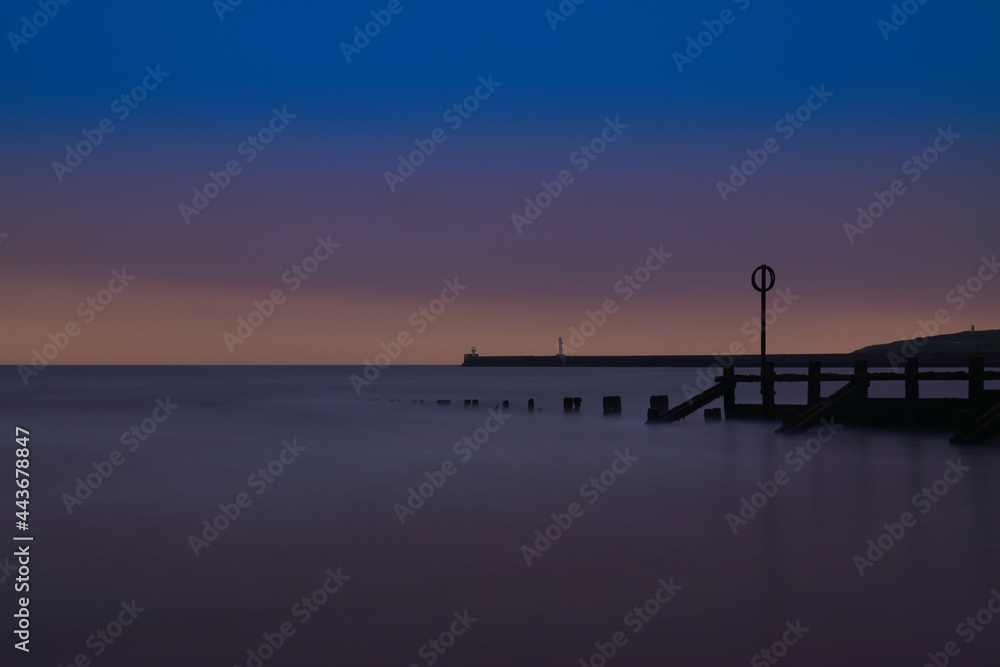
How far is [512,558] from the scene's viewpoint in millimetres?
9875

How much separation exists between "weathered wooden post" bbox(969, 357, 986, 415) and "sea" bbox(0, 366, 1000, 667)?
1.63 metres

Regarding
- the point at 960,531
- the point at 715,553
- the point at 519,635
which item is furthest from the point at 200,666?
the point at 960,531

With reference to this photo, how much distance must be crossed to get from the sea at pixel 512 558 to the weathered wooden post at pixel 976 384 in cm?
163

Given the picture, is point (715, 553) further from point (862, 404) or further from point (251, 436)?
point (251, 436)

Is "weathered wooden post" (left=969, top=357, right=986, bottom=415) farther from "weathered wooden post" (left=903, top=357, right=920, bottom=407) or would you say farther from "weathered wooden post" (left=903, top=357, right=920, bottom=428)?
"weathered wooden post" (left=903, top=357, right=920, bottom=428)

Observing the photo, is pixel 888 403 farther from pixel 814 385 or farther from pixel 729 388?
pixel 729 388

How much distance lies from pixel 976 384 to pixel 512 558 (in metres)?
16.2

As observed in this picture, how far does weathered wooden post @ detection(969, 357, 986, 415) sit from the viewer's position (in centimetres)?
2075

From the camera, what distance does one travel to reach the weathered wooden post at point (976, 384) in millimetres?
20750

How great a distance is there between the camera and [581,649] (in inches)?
265

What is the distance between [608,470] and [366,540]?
818 centimetres

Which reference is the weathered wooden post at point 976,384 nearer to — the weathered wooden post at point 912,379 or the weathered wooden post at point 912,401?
the weathered wooden post at point 912,379

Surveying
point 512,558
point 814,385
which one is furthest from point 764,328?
point 512,558

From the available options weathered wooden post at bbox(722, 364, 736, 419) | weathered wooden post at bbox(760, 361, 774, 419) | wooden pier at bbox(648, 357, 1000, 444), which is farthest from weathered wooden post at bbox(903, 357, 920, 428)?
weathered wooden post at bbox(722, 364, 736, 419)
